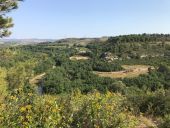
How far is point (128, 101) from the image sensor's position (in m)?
10.4

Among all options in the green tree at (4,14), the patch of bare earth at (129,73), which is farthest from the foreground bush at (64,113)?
the patch of bare earth at (129,73)

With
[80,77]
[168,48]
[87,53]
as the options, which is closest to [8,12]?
[80,77]

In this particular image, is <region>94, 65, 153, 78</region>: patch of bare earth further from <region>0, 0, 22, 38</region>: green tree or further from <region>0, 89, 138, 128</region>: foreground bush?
<region>0, 89, 138, 128</region>: foreground bush

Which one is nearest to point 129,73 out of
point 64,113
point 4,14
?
point 4,14

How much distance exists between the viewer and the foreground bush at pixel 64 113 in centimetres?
656

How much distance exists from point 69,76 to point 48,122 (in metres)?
85.4

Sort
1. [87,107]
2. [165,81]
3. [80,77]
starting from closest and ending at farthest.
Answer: [87,107]
[165,81]
[80,77]

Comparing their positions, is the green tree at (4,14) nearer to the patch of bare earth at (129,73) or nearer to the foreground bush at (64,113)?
the foreground bush at (64,113)

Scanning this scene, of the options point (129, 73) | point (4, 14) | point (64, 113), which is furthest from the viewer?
point (129, 73)

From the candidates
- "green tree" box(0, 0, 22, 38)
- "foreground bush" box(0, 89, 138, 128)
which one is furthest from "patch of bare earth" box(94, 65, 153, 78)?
"foreground bush" box(0, 89, 138, 128)

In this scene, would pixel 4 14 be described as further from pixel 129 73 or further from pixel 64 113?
pixel 129 73

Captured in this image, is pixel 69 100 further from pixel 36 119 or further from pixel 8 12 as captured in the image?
pixel 8 12

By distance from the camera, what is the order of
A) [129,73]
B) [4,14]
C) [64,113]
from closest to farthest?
[64,113], [4,14], [129,73]

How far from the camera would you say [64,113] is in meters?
7.91
